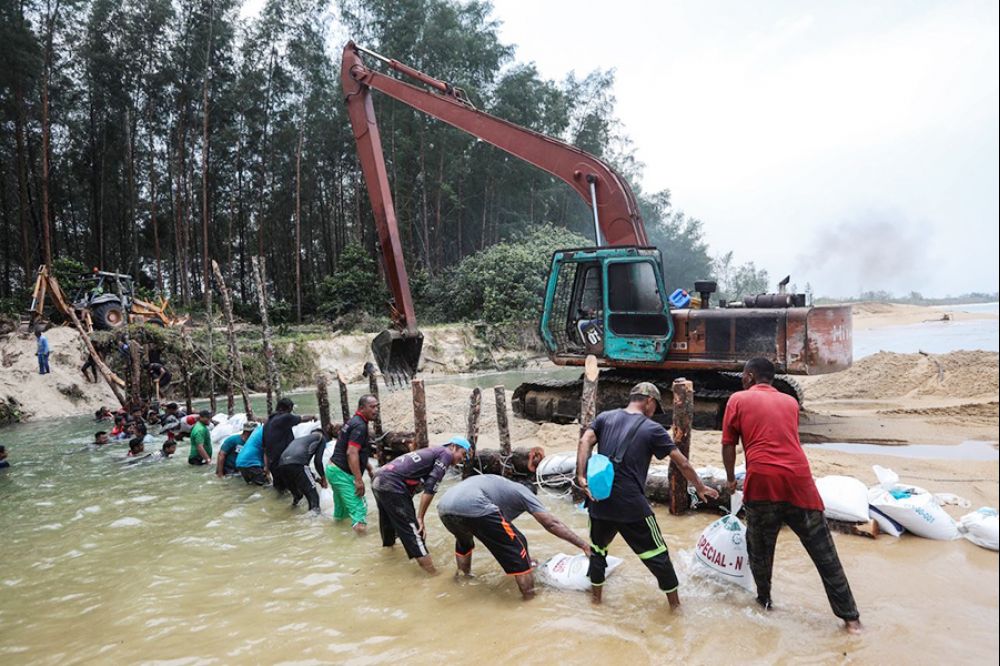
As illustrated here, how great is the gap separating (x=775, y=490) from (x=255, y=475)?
276 inches

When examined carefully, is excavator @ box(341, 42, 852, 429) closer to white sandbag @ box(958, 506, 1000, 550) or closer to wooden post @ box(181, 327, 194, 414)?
white sandbag @ box(958, 506, 1000, 550)

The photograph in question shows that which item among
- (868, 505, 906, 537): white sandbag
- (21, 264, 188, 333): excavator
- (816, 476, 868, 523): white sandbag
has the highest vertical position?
(21, 264, 188, 333): excavator

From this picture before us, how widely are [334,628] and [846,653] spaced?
324cm

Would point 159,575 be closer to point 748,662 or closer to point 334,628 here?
point 334,628

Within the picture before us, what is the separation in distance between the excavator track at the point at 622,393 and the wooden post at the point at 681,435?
2.78 meters

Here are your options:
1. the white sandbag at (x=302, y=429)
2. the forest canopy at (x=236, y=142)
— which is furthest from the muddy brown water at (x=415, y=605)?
the forest canopy at (x=236, y=142)

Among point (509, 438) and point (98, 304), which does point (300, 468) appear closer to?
point (509, 438)

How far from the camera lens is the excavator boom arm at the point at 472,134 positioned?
29.7 ft

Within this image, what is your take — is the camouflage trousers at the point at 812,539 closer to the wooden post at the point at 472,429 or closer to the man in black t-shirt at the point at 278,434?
the wooden post at the point at 472,429

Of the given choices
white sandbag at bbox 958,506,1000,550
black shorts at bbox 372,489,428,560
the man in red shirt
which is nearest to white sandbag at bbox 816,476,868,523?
white sandbag at bbox 958,506,1000,550

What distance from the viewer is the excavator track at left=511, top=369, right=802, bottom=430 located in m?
8.27

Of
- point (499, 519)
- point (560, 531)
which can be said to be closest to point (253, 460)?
point (499, 519)

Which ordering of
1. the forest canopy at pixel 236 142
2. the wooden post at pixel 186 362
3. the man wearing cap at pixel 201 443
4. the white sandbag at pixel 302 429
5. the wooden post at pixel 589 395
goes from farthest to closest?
the forest canopy at pixel 236 142 < the wooden post at pixel 186 362 < the man wearing cap at pixel 201 443 < the white sandbag at pixel 302 429 < the wooden post at pixel 589 395

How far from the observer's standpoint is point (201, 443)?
31.4ft
